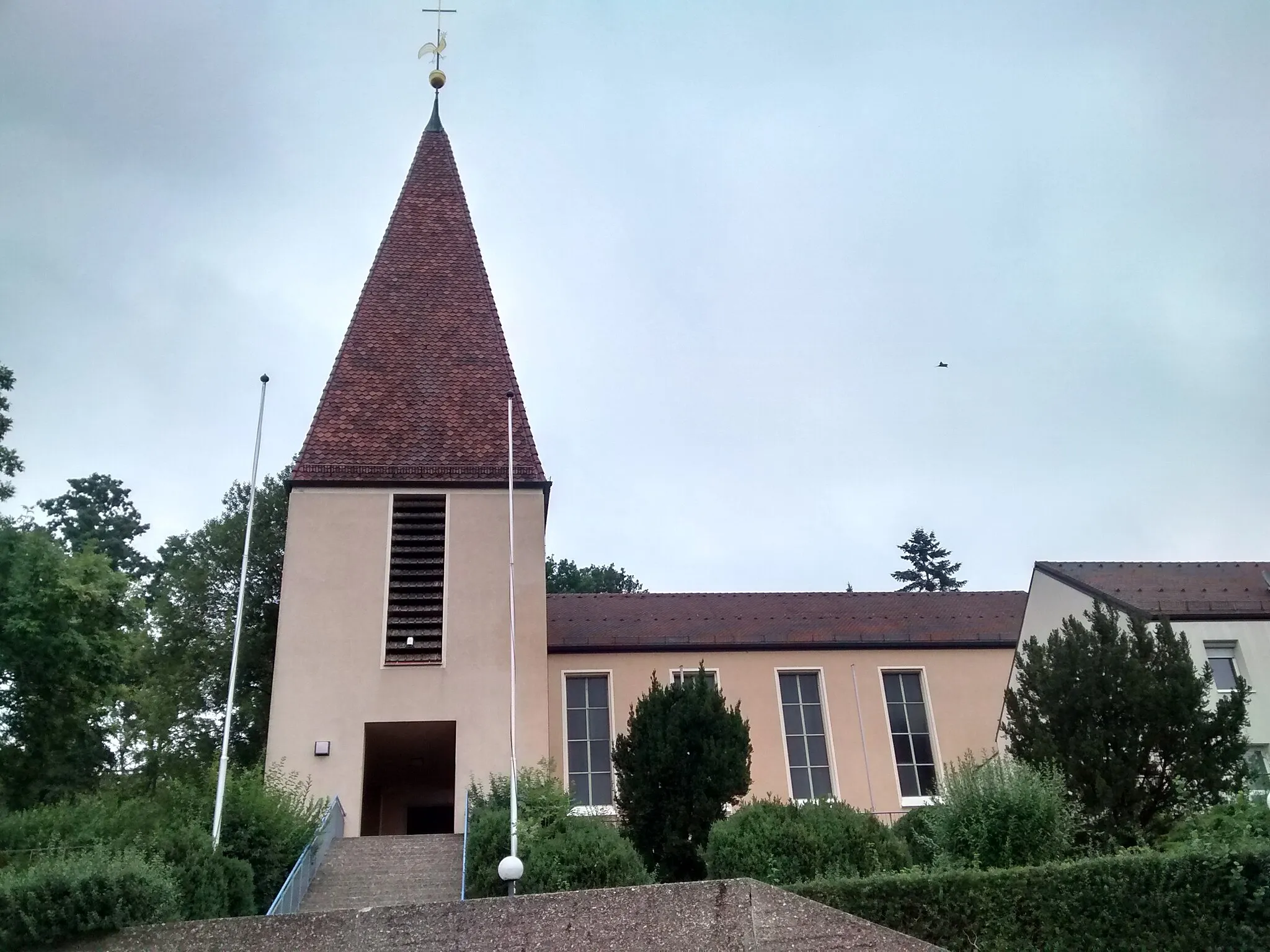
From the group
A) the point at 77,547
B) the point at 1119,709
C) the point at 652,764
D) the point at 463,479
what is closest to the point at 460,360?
the point at 463,479

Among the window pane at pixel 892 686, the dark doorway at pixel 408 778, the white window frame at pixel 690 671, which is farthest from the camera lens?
the window pane at pixel 892 686

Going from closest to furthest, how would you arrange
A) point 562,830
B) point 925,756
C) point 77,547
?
point 562,830 < point 925,756 < point 77,547

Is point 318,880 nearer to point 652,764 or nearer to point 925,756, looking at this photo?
point 652,764

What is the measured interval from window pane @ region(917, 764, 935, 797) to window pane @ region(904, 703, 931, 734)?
29.6 inches

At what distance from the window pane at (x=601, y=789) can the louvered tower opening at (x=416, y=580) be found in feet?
13.5

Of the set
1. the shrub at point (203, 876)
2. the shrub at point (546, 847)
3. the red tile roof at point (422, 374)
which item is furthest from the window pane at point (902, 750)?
the shrub at point (203, 876)

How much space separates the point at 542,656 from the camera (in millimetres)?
18891

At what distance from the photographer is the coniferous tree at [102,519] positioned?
4972 centimetres

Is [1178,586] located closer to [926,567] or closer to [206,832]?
[206,832]

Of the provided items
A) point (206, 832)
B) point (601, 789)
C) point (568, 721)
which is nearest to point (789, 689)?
point (601, 789)

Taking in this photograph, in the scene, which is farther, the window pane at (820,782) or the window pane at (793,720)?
the window pane at (793,720)

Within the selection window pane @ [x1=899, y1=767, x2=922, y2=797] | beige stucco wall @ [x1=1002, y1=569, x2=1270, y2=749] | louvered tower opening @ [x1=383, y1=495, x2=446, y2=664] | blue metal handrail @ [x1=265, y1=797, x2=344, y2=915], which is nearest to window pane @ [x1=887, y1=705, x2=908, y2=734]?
window pane @ [x1=899, y1=767, x2=922, y2=797]

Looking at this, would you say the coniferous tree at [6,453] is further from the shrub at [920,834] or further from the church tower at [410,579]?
the shrub at [920,834]

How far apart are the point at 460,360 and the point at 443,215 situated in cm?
579
